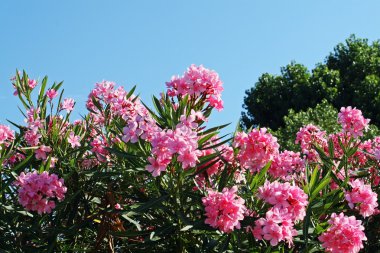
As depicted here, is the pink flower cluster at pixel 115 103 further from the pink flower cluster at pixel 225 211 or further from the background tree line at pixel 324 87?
the background tree line at pixel 324 87

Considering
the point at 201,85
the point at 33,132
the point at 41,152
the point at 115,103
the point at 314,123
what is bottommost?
the point at 41,152

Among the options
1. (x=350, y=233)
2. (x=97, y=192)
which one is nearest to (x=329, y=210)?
(x=350, y=233)

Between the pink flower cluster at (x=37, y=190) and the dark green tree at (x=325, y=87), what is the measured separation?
12296 millimetres

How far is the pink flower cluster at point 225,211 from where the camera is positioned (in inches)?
92.2

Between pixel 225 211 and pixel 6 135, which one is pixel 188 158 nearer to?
pixel 225 211

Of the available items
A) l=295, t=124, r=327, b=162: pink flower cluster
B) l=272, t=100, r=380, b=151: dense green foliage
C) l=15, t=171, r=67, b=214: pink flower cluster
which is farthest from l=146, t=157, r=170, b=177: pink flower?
l=272, t=100, r=380, b=151: dense green foliage

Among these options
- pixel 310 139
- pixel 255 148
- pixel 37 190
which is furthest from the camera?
pixel 310 139

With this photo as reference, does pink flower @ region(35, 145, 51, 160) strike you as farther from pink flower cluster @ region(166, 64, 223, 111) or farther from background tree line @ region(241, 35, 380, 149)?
background tree line @ region(241, 35, 380, 149)

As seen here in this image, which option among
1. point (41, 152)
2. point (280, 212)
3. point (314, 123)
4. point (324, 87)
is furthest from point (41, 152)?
point (324, 87)

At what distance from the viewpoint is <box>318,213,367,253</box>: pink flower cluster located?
2494 mm

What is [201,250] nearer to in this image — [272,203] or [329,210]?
[272,203]

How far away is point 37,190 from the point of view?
9.03 feet

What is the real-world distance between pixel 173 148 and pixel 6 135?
1320mm

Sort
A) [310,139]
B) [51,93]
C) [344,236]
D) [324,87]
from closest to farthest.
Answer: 1. [344,236]
2. [51,93]
3. [310,139]
4. [324,87]
